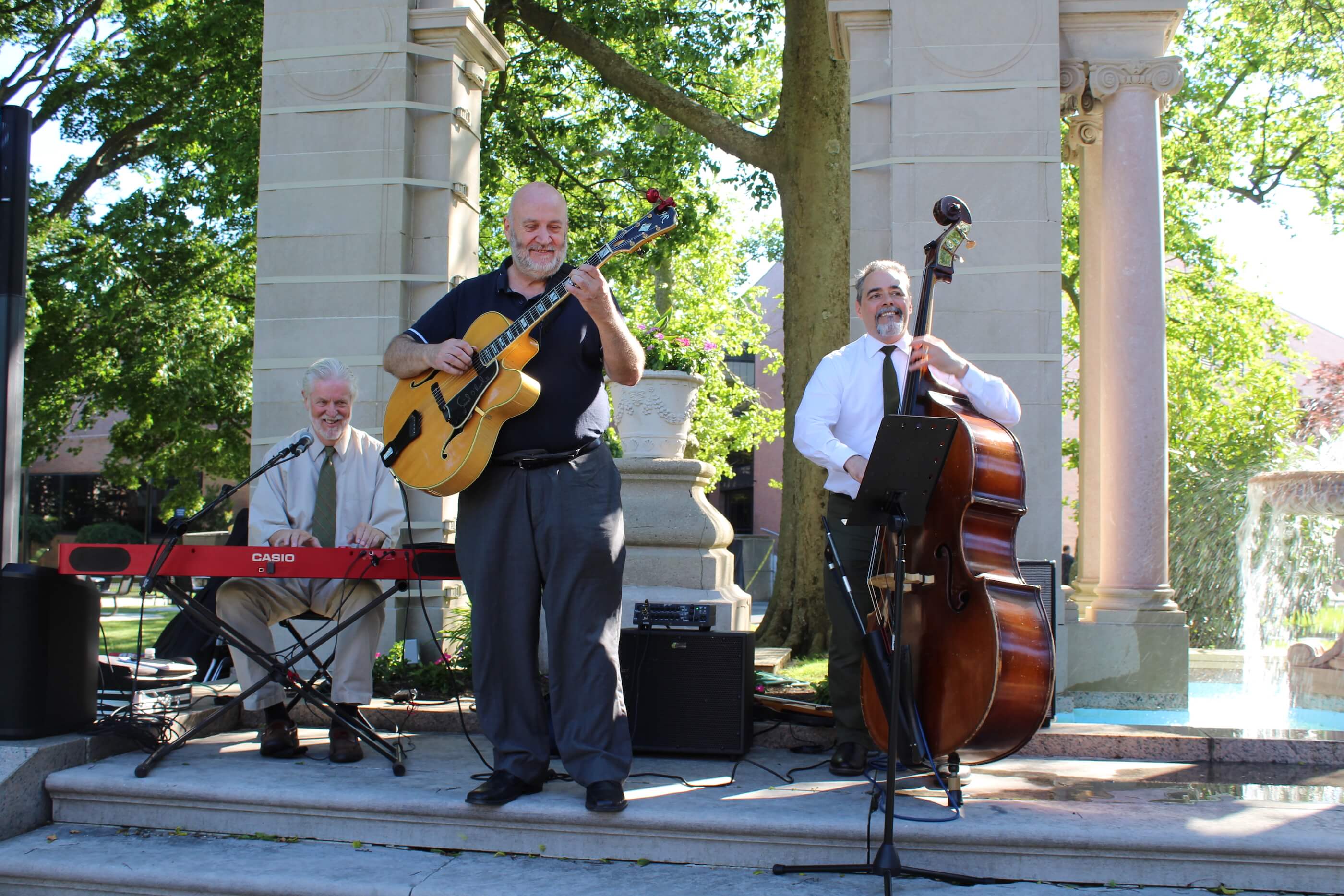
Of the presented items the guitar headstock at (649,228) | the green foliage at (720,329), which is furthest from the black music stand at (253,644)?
A: the green foliage at (720,329)

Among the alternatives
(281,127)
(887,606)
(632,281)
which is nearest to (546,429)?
(887,606)

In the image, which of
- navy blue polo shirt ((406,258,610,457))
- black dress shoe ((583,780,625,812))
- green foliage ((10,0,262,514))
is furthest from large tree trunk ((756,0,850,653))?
green foliage ((10,0,262,514))

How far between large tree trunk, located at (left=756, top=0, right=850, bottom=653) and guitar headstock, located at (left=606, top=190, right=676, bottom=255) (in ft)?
15.9

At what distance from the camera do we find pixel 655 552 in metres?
6.70

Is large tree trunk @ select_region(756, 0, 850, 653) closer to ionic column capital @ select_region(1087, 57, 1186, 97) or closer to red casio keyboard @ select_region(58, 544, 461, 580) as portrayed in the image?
ionic column capital @ select_region(1087, 57, 1186, 97)

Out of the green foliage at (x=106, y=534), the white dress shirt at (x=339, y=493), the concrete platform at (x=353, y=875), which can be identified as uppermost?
the white dress shirt at (x=339, y=493)

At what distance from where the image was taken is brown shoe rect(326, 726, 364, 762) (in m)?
4.53

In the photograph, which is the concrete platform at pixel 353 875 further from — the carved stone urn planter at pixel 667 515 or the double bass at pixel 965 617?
the carved stone urn planter at pixel 667 515

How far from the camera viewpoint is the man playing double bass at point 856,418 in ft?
14.1

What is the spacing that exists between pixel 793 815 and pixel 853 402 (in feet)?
5.41

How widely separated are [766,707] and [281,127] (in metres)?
4.64

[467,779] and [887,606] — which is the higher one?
[887,606]

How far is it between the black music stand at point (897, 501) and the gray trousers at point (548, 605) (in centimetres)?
83

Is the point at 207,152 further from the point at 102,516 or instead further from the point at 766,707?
the point at 102,516
